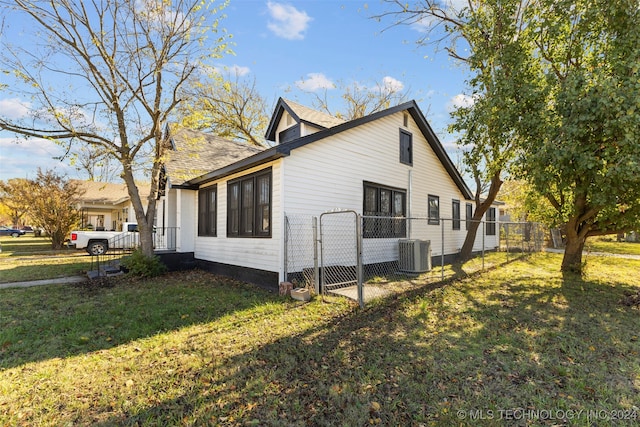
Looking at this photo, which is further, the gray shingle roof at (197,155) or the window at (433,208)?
the window at (433,208)

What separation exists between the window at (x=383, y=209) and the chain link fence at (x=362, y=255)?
34 mm

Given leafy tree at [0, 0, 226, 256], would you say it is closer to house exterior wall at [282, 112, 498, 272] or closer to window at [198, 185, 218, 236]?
window at [198, 185, 218, 236]

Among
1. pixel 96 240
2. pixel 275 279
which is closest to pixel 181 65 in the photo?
pixel 275 279

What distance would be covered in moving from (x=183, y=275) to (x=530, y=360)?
9135 mm

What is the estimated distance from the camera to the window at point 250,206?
7977 millimetres

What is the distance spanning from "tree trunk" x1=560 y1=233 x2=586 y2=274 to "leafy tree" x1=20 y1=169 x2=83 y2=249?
2358 centimetres

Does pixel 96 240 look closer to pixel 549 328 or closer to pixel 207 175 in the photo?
pixel 207 175

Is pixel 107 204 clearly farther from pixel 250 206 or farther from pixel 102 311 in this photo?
pixel 102 311

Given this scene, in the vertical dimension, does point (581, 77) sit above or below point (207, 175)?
above

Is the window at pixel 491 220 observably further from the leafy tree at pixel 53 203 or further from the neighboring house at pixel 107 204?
the leafy tree at pixel 53 203

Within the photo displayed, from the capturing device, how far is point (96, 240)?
50.1ft

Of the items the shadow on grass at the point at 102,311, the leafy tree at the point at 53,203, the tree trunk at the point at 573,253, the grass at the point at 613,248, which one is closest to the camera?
the shadow on grass at the point at 102,311

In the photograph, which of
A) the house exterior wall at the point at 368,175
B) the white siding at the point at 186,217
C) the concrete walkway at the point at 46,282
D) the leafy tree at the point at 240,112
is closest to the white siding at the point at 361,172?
the house exterior wall at the point at 368,175

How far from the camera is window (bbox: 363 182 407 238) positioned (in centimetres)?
962
